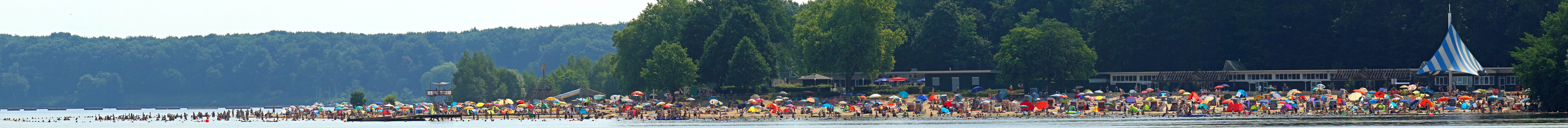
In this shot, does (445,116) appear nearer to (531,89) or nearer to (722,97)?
(722,97)

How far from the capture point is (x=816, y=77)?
9794 centimetres

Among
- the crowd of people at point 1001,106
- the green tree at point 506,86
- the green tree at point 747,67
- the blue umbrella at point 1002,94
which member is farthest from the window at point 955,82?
the green tree at point 506,86

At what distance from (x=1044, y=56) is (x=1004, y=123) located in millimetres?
22484

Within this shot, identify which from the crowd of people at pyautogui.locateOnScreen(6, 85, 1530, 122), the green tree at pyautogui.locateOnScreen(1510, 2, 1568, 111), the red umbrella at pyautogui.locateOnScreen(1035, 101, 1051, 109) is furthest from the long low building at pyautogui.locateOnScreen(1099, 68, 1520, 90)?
the red umbrella at pyautogui.locateOnScreen(1035, 101, 1051, 109)

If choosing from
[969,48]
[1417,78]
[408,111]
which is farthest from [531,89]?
[1417,78]

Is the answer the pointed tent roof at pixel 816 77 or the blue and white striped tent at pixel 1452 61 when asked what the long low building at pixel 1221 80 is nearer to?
the pointed tent roof at pixel 816 77

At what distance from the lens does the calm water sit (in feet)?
198

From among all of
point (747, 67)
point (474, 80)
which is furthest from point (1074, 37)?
point (474, 80)

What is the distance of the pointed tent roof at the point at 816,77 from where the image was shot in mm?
97188

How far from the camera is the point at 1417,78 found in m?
85.1

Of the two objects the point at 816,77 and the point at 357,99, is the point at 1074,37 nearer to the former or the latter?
the point at 816,77

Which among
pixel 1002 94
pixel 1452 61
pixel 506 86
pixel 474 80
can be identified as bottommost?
pixel 1002 94

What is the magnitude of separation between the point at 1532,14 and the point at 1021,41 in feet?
91.0

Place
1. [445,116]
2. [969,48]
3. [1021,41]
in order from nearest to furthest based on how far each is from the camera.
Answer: [445,116]
[1021,41]
[969,48]
